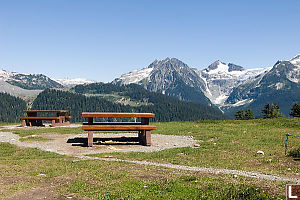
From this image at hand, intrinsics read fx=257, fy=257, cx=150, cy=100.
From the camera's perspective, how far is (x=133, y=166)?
13.2m

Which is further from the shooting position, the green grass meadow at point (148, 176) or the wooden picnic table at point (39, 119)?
the wooden picnic table at point (39, 119)

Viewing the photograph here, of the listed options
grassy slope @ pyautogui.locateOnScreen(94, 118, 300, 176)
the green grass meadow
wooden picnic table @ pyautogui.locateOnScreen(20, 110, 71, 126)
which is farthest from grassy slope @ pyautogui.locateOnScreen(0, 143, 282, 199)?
wooden picnic table @ pyautogui.locateOnScreen(20, 110, 71, 126)

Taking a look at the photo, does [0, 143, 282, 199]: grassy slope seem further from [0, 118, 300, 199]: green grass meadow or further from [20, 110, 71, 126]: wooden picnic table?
[20, 110, 71, 126]: wooden picnic table

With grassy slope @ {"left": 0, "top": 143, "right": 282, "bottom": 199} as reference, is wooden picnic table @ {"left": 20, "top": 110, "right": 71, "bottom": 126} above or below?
above

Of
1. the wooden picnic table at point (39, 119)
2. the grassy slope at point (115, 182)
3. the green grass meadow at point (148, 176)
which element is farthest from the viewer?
the wooden picnic table at point (39, 119)

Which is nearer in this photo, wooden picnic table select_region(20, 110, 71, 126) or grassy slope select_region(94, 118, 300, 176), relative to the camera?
grassy slope select_region(94, 118, 300, 176)

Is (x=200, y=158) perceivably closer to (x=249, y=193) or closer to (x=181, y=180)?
(x=181, y=180)

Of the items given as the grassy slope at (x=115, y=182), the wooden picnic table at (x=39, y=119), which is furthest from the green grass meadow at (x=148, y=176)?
the wooden picnic table at (x=39, y=119)

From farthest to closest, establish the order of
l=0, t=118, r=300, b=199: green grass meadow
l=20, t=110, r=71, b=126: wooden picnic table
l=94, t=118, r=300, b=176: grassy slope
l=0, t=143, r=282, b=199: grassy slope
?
l=20, t=110, r=71, b=126: wooden picnic table < l=94, t=118, r=300, b=176: grassy slope < l=0, t=118, r=300, b=199: green grass meadow < l=0, t=143, r=282, b=199: grassy slope

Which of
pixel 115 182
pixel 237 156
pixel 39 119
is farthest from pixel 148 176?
pixel 39 119

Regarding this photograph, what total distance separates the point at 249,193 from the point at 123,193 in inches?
168

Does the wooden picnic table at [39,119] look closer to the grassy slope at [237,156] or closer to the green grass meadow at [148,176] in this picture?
the green grass meadow at [148,176]

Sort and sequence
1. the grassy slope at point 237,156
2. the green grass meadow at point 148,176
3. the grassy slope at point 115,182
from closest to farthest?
1. the grassy slope at point 115,182
2. the green grass meadow at point 148,176
3. the grassy slope at point 237,156

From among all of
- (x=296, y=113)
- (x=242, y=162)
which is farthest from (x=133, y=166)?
(x=296, y=113)
